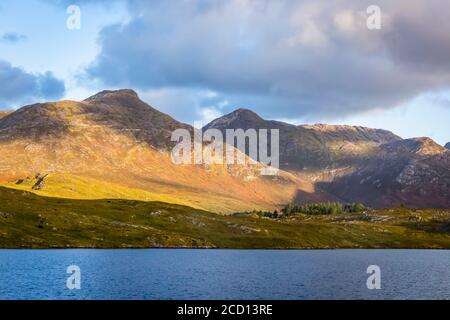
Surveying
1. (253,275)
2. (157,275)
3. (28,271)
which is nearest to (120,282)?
(157,275)

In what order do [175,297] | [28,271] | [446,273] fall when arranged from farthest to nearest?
[446,273], [28,271], [175,297]

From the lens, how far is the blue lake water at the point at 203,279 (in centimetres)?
9562

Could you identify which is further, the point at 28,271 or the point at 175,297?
the point at 28,271

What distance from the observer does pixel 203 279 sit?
4611 inches

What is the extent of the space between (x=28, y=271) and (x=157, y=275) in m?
28.3

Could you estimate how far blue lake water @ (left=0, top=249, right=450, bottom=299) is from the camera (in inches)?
3765

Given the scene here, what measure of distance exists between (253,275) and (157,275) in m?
22.9

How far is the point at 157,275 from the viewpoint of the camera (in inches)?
4828

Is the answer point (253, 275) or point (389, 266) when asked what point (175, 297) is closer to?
point (253, 275)
